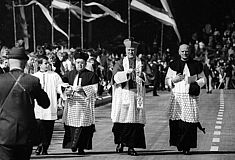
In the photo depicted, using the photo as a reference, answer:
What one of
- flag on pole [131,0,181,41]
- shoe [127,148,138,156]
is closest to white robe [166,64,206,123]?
shoe [127,148,138,156]

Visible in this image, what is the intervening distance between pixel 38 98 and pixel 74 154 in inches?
239

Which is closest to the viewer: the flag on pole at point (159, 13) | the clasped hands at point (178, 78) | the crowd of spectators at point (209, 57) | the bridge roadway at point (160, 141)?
the bridge roadway at point (160, 141)

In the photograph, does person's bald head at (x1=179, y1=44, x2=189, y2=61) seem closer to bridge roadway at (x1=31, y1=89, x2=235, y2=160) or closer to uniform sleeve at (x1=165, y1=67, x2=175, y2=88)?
uniform sleeve at (x1=165, y1=67, x2=175, y2=88)

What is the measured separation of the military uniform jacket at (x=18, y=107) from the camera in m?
9.35

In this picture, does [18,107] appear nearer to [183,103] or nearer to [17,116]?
[17,116]

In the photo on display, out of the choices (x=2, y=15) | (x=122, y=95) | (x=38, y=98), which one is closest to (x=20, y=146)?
(x=38, y=98)

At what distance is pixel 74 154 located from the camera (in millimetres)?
15516

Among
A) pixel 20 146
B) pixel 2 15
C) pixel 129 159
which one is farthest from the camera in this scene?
pixel 2 15

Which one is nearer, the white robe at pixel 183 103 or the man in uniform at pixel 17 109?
the man in uniform at pixel 17 109

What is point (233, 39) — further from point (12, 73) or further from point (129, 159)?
point (12, 73)

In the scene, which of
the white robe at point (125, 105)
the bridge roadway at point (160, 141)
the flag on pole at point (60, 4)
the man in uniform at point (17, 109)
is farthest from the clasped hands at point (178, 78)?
the flag on pole at point (60, 4)

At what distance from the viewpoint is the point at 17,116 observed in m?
9.40

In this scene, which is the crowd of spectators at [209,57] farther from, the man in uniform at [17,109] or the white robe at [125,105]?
the man in uniform at [17,109]

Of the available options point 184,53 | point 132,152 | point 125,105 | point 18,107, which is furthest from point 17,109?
point 184,53
